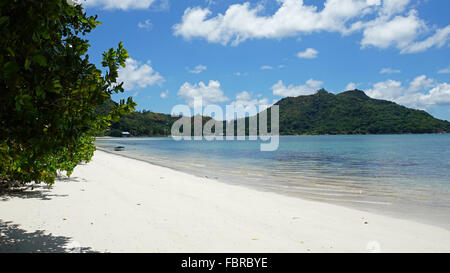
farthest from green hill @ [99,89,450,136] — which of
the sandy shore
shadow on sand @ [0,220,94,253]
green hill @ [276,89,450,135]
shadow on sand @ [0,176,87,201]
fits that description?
shadow on sand @ [0,220,94,253]

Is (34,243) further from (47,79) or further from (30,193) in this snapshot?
(30,193)

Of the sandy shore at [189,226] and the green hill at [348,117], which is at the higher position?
the green hill at [348,117]

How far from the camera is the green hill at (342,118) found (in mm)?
151125

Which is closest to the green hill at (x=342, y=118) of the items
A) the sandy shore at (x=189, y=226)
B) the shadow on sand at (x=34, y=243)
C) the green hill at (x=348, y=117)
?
the green hill at (x=348, y=117)

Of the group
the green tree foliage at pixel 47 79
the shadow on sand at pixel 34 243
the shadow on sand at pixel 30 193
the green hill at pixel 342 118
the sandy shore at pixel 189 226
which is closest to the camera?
the green tree foliage at pixel 47 79

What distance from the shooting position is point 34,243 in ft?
15.6

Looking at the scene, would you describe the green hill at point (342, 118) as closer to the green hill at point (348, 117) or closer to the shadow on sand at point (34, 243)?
the green hill at point (348, 117)

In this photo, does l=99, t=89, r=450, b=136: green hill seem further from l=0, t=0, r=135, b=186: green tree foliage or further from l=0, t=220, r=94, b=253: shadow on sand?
l=0, t=0, r=135, b=186: green tree foliage

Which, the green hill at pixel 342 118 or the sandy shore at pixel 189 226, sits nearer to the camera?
the sandy shore at pixel 189 226

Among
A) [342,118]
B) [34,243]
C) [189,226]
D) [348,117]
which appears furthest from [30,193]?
[348,117]

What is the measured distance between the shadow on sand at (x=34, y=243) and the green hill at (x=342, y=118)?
500 ft

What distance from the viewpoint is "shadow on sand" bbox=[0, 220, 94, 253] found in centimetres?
452

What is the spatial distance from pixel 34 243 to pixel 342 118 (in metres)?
174

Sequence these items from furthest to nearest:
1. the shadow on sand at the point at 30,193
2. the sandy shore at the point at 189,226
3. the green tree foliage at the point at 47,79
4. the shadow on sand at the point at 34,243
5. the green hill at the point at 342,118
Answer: the green hill at the point at 342,118 < the shadow on sand at the point at 30,193 < the sandy shore at the point at 189,226 < the shadow on sand at the point at 34,243 < the green tree foliage at the point at 47,79
